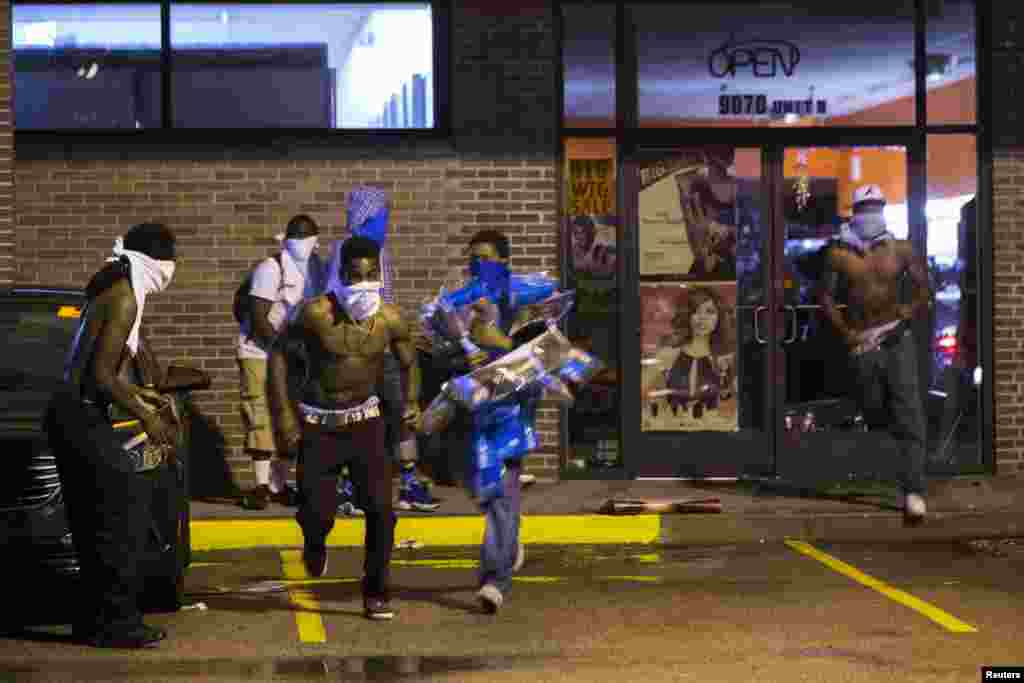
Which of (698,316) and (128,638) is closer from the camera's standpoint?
(128,638)

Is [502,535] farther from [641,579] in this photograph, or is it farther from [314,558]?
[641,579]

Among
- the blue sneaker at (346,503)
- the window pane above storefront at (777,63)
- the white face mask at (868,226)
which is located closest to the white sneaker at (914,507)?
the white face mask at (868,226)

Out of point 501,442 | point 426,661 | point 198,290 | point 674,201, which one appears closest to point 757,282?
point 674,201

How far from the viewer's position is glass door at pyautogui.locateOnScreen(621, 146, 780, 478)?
47.6 feet

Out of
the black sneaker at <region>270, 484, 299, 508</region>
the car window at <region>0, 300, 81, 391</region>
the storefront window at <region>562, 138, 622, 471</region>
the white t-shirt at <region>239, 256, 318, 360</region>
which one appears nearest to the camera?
the car window at <region>0, 300, 81, 391</region>

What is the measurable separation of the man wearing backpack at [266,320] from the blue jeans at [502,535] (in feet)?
11.5

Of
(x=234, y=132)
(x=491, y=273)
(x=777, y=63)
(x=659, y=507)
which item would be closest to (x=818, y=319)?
(x=777, y=63)

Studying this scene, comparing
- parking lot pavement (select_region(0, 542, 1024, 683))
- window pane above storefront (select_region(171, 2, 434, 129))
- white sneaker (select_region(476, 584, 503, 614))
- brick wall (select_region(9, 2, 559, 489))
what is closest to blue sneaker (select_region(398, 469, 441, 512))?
parking lot pavement (select_region(0, 542, 1024, 683))

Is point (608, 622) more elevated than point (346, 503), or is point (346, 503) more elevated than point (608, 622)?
point (346, 503)

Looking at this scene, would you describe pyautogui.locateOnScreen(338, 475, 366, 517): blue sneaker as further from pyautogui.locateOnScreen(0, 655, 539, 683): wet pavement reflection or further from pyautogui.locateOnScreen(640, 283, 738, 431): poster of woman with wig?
pyautogui.locateOnScreen(0, 655, 539, 683): wet pavement reflection

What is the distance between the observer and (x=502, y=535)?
31.5 ft

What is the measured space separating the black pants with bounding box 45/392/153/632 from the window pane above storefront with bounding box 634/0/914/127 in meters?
6.60

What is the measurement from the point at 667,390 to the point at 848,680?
22.2ft

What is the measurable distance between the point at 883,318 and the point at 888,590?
9.41 ft
